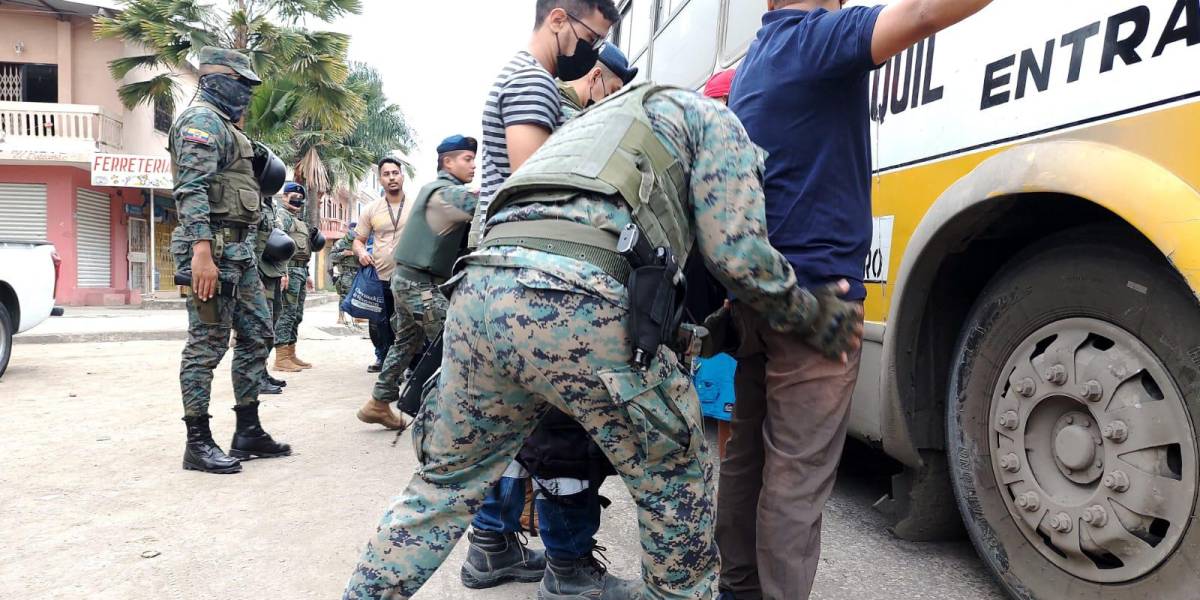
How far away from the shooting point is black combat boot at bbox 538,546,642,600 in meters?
2.24

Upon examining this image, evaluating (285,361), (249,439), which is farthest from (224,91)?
(285,361)

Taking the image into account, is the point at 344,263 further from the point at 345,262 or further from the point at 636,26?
the point at 636,26

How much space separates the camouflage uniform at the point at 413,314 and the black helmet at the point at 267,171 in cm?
79

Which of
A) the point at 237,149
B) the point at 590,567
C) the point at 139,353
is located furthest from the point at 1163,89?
the point at 139,353

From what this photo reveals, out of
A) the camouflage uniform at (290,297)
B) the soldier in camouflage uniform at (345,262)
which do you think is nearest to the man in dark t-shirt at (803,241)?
the soldier in camouflage uniform at (345,262)

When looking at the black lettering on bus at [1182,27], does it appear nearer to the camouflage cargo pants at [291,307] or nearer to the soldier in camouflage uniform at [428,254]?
the soldier in camouflage uniform at [428,254]

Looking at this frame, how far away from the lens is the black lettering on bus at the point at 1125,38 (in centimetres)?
169

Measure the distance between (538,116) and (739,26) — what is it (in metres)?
2.30

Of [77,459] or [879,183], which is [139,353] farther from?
[879,183]

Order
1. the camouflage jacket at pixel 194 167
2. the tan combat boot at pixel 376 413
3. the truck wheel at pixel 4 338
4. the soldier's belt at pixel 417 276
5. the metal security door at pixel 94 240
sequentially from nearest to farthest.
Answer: the camouflage jacket at pixel 194 167 < the soldier's belt at pixel 417 276 < the tan combat boot at pixel 376 413 < the truck wheel at pixel 4 338 < the metal security door at pixel 94 240

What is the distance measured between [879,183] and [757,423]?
3.37 ft

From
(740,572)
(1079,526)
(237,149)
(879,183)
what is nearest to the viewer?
(1079,526)

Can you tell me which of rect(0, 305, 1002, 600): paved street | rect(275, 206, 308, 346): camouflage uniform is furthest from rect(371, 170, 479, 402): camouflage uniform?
rect(275, 206, 308, 346): camouflage uniform

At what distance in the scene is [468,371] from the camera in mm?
1609
